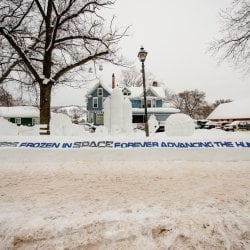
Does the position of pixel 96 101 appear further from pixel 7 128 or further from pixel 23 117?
pixel 7 128

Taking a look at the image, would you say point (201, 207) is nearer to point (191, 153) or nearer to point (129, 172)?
point (129, 172)

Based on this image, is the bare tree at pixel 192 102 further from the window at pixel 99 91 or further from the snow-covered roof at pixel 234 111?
the window at pixel 99 91

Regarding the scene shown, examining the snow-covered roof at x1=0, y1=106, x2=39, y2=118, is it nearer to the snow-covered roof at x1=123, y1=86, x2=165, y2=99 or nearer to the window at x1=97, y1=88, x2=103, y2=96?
the window at x1=97, y1=88, x2=103, y2=96

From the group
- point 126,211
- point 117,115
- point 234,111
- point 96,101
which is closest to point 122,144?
point 126,211

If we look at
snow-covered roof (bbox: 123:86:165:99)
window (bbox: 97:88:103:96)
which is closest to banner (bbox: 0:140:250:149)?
window (bbox: 97:88:103:96)

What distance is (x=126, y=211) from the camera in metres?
4.79

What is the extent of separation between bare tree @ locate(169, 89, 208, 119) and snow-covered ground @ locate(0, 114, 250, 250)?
67711 millimetres

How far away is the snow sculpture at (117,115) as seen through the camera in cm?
1811

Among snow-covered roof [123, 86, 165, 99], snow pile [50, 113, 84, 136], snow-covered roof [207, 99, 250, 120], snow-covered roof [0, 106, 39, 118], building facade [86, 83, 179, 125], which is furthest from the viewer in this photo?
snow-covered roof [207, 99, 250, 120]

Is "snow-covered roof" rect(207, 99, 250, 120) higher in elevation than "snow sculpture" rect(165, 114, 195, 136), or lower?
higher

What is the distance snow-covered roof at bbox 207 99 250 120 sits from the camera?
49306 mm

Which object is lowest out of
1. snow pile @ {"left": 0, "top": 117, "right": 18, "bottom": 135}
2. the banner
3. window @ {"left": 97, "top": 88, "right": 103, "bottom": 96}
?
the banner

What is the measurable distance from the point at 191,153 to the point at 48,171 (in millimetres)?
5071

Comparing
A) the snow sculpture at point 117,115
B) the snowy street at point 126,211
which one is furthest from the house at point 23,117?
the snowy street at point 126,211
